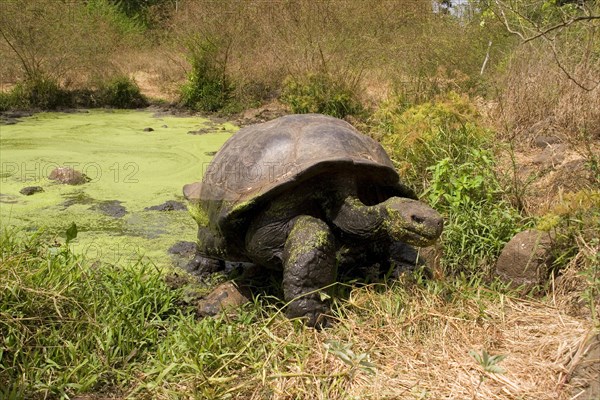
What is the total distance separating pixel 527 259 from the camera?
3105 millimetres

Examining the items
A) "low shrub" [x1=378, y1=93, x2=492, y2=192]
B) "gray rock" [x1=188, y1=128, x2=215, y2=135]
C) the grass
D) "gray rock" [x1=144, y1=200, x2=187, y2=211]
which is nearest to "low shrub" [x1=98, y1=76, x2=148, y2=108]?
"gray rock" [x1=188, y1=128, x2=215, y2=135]

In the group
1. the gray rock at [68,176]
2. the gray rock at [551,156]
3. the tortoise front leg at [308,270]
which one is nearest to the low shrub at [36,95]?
the gray rock at [68,176]

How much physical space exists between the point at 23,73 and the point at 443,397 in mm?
10082

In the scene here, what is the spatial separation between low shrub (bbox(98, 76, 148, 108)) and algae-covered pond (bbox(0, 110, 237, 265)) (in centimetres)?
122

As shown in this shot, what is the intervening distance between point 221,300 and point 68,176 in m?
3.05

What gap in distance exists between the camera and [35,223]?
4.37 meters

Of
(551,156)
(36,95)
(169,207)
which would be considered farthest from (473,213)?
(36,95)

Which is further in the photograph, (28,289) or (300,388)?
(28,289)

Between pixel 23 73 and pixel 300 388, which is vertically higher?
pixel 23 73

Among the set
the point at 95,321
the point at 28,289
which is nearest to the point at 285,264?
the point at 95,321

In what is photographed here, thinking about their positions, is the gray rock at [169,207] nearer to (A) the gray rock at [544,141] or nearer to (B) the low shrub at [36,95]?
(A) the gray rock at [544,141]

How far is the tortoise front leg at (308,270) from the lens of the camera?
271 centimetres

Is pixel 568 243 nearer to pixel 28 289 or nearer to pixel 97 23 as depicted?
pixel 28 289

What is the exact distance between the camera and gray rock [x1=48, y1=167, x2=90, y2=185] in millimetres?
5363
